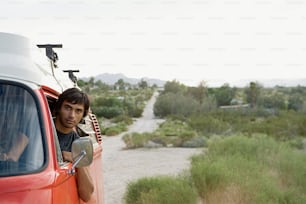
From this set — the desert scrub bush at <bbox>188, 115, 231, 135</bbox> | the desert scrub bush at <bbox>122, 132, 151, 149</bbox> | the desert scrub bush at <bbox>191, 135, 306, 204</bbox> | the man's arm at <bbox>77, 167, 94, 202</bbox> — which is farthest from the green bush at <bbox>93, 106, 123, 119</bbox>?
the man's arm at <bbox>77, 167, 94, 202</bbox>

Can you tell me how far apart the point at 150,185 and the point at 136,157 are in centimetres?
1601

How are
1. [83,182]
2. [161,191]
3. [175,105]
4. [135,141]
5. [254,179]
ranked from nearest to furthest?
[83,182] < [161,191] < [254,179] < [135,141] < [175,105]

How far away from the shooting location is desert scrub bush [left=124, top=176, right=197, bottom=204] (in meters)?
9.77

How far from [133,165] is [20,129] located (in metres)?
20.4

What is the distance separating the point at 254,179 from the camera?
427 inches

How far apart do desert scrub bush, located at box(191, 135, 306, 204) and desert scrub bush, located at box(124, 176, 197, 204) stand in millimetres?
Result: 398

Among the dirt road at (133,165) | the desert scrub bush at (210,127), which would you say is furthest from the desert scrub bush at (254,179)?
the desert scrub bush at (210,127)

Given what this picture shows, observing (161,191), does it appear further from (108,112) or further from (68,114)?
(108,112)

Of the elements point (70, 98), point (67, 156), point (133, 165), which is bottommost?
point (133, 165)

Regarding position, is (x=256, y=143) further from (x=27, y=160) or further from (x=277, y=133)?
(x=277, y=133)

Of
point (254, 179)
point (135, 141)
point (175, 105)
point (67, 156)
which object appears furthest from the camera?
point (175, 105)

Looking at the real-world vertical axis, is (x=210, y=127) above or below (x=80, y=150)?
below

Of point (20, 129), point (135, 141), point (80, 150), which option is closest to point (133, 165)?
point (135, 141)

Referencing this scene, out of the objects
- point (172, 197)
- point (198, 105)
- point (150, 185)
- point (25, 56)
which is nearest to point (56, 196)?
point (25, 56)
